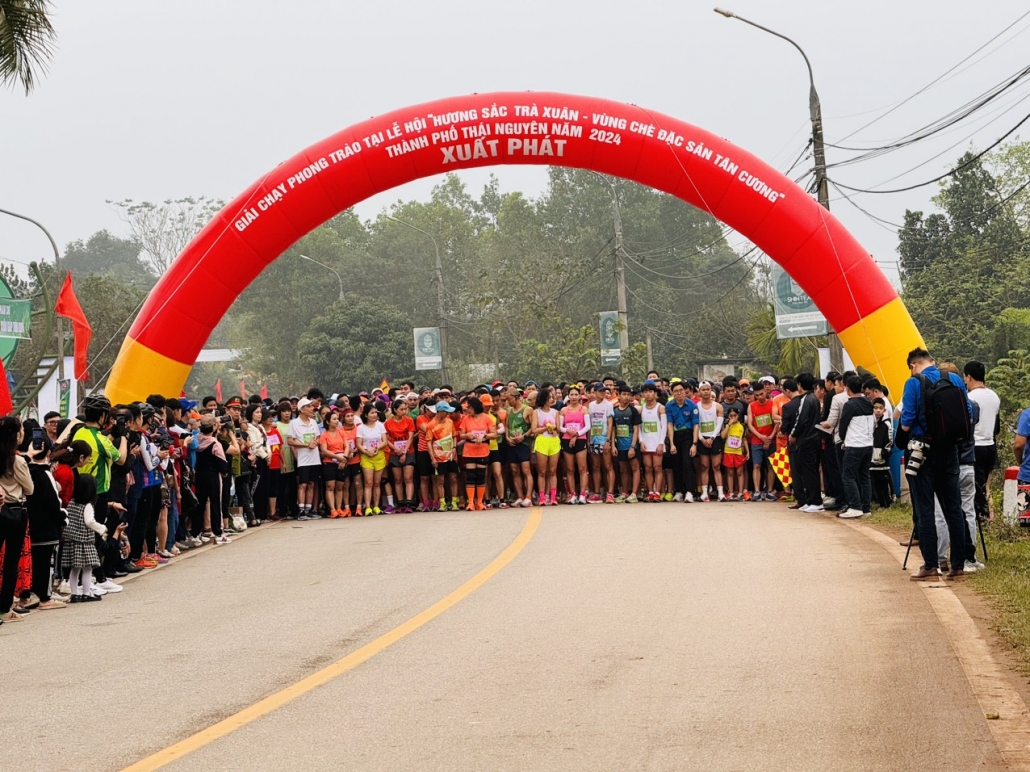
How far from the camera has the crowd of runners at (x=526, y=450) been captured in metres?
16.6

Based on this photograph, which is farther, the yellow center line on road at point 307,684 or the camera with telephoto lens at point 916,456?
the camera with telephoto lens at point 916,456

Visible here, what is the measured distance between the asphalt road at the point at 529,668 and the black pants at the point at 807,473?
3927 mm

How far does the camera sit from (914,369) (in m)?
11.0

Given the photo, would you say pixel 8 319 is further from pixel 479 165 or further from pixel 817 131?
pixel 817 131

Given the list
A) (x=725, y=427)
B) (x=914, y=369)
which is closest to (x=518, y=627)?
(x=914, y=369)

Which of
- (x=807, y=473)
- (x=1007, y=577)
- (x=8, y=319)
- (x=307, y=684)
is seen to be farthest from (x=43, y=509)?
(x=807, y=473)

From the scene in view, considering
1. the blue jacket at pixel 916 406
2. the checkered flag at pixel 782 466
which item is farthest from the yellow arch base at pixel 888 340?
the blue jacket at pixel 916 406

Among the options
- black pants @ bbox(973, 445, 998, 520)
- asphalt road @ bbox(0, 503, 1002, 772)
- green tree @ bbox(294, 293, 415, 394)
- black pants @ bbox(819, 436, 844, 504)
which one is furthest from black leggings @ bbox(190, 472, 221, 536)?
green tree @ bbox(294, 293, 415, 394)

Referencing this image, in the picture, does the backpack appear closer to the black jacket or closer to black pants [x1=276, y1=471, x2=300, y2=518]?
the black jacket

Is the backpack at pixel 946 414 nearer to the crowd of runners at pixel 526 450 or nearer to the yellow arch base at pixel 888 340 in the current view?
the crowd of runners at pixel 526 450

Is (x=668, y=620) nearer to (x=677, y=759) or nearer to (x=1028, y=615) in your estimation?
(x=1028, y=615)

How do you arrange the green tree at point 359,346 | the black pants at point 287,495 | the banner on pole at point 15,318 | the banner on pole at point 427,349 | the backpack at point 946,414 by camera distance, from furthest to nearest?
the green tree at point 359,346 → the banner on pole at point 427,349 → the black pants at point 287,495 → the banner on pole at point 15,318 → the backpack at point 946,414

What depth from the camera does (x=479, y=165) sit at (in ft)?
69.8

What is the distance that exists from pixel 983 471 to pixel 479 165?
10.4 m
